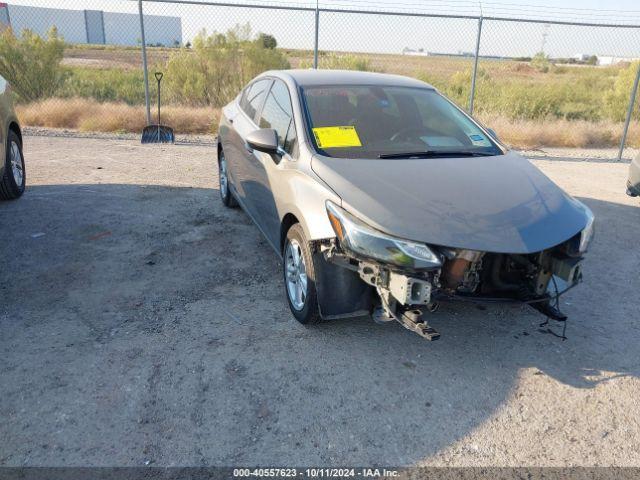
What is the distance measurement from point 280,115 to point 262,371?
2.09 m

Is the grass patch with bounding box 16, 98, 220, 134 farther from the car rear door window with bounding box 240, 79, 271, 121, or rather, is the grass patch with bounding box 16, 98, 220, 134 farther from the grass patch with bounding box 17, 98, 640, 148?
the car rear door window with bounding box 240, 79, 271, 121

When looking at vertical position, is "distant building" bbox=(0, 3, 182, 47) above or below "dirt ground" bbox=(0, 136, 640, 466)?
above

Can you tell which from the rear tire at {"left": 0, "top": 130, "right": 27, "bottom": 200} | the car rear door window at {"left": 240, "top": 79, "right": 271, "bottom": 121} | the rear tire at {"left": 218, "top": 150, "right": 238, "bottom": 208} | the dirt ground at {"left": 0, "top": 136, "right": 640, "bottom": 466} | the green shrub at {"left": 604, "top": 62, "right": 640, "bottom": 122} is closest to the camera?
the dirt ground at {"left": 0, "top": 136, "right": 640, "bottom": 466}

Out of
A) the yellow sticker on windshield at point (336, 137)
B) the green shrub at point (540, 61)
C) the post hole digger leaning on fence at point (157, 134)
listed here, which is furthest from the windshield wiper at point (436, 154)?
the green shrub at point (540, 61)

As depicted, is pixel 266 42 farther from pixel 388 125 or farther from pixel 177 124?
pixel 388 125

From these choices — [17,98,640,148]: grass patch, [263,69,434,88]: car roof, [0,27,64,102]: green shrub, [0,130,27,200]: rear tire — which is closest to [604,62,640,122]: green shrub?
[17,98,640,148]: grass patch

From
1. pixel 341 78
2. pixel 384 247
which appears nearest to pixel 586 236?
pixel 384 247

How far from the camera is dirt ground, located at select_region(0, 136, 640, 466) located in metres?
2.53

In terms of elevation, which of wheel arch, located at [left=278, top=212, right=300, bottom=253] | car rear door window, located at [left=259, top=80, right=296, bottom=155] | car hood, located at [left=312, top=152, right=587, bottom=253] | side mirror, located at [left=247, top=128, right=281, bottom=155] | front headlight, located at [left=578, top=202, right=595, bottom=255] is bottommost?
wheel arch, located at [left=278, top=212, right=300, bottom=253]

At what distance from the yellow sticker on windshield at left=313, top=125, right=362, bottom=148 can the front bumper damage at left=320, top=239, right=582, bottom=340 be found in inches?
36.6

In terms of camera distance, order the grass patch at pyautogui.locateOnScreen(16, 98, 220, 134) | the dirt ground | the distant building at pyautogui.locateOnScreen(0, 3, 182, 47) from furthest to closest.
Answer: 1. the distant building at pyautogui.locateOnScreen(0, 3, 182, 47)
2. the grass patch at pyautogui.locateOnScreen(16, 98, 220, 134)
3. the dirt ground

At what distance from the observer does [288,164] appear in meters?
3.65

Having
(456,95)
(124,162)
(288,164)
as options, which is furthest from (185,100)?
(288,164)

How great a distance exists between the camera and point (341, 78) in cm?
449
